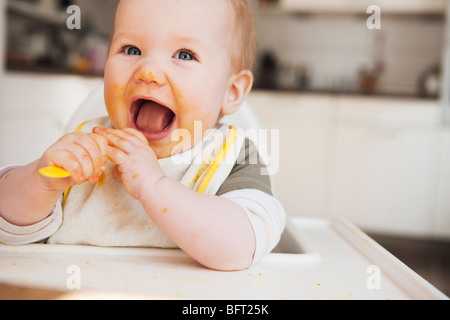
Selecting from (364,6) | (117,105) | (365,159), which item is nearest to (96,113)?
(117,105)

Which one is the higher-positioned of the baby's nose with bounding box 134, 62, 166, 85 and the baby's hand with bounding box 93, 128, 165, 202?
the baby's nose with bounding box 134, 62, 166, 85

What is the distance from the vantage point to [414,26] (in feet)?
10.5

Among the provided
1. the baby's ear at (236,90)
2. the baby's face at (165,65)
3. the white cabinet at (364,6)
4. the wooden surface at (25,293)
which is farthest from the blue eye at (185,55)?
the white cabinet at (364,6)

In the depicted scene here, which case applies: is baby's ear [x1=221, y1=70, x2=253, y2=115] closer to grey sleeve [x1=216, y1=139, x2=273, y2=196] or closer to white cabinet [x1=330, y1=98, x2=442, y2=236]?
grey sleeve [x1=216, y1=139, x2=273, y2=196]

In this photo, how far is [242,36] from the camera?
0.76 meters

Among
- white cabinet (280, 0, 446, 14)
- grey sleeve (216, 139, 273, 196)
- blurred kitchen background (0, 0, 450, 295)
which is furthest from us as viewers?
white cabinet (280, 0, 446, 14)

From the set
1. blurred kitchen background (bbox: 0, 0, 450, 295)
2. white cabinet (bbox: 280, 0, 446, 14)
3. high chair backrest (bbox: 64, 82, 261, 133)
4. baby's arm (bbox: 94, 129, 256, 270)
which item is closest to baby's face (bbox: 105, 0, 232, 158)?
baby's arm (bbox: 94, 129, 256, 270)

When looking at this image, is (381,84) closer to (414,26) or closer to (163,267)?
(414,26)

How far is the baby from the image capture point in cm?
56

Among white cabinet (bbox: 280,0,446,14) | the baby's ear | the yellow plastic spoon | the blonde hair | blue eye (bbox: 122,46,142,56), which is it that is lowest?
the yellow plastic spoon

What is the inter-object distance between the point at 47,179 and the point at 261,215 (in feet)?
0.88

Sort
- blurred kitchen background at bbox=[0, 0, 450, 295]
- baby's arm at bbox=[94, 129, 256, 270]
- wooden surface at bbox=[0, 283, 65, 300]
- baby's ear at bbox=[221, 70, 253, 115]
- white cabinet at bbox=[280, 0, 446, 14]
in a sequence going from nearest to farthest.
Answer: wooden surface at bbox=[0, 283, 65, 300]
baby's arm at bbox=[94, 129, 256, 270]
baby's ear at bbox=[221, 70, 253, 115]
blurred kitchen background at bbox=[0, 0, 450, 295]
white cabinet at bbox=[280, 0, 446, 14]

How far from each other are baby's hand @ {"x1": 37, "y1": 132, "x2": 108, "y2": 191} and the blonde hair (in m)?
0.29
